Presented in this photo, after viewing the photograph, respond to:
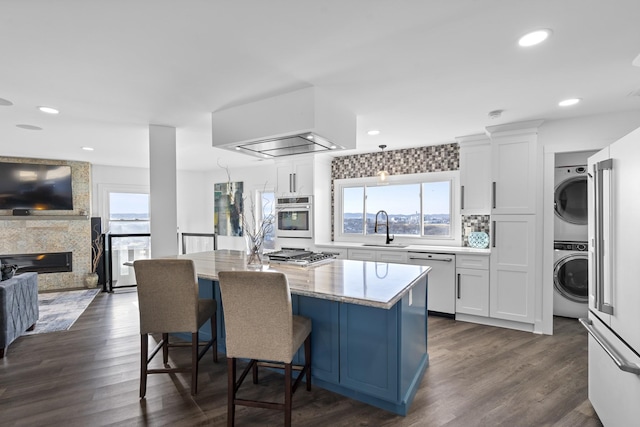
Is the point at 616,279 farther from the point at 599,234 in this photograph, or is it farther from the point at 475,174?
the point at 475,174

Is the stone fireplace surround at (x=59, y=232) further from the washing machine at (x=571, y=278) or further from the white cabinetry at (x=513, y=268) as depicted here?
the washing machine at (x=571, y=278)

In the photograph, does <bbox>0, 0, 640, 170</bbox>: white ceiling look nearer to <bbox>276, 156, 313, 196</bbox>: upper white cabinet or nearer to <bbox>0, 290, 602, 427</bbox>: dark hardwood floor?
<bbox>276, 156, 313, 196</bbox>: upper white cabinet

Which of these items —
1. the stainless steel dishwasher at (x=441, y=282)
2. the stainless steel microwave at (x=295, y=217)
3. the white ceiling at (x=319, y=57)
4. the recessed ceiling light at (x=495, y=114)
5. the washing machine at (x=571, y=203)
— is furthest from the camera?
the stainless steel microwave at (x=295, y=217)

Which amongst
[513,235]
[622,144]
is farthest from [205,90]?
[513,235]

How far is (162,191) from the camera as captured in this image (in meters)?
3.66

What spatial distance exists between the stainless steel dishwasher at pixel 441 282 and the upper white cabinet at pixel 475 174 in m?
0.75

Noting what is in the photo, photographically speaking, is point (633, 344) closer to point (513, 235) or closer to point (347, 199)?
point (513, 235)

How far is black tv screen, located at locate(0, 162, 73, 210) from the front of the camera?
5562 mm

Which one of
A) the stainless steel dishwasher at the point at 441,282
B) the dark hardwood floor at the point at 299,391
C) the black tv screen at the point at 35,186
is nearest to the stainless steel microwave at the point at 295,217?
the stainless steel dishwasher at the point at 441,282

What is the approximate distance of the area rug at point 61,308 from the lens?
3.86m

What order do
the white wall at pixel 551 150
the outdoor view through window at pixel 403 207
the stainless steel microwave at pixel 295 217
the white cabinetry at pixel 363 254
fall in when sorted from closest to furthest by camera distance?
the white wall at pixel 551 150
the white cabinetry at pixel 363 254
the outdoor view through window at pixel 403 207
the stainless steel microwave at pixel 295 217

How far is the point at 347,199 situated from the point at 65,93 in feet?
13.3

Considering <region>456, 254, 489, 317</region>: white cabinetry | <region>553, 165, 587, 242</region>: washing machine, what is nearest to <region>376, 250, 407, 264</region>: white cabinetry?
<region>456, 254, 489, 317</region>: white cabinetry

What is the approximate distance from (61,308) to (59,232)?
191 cm
